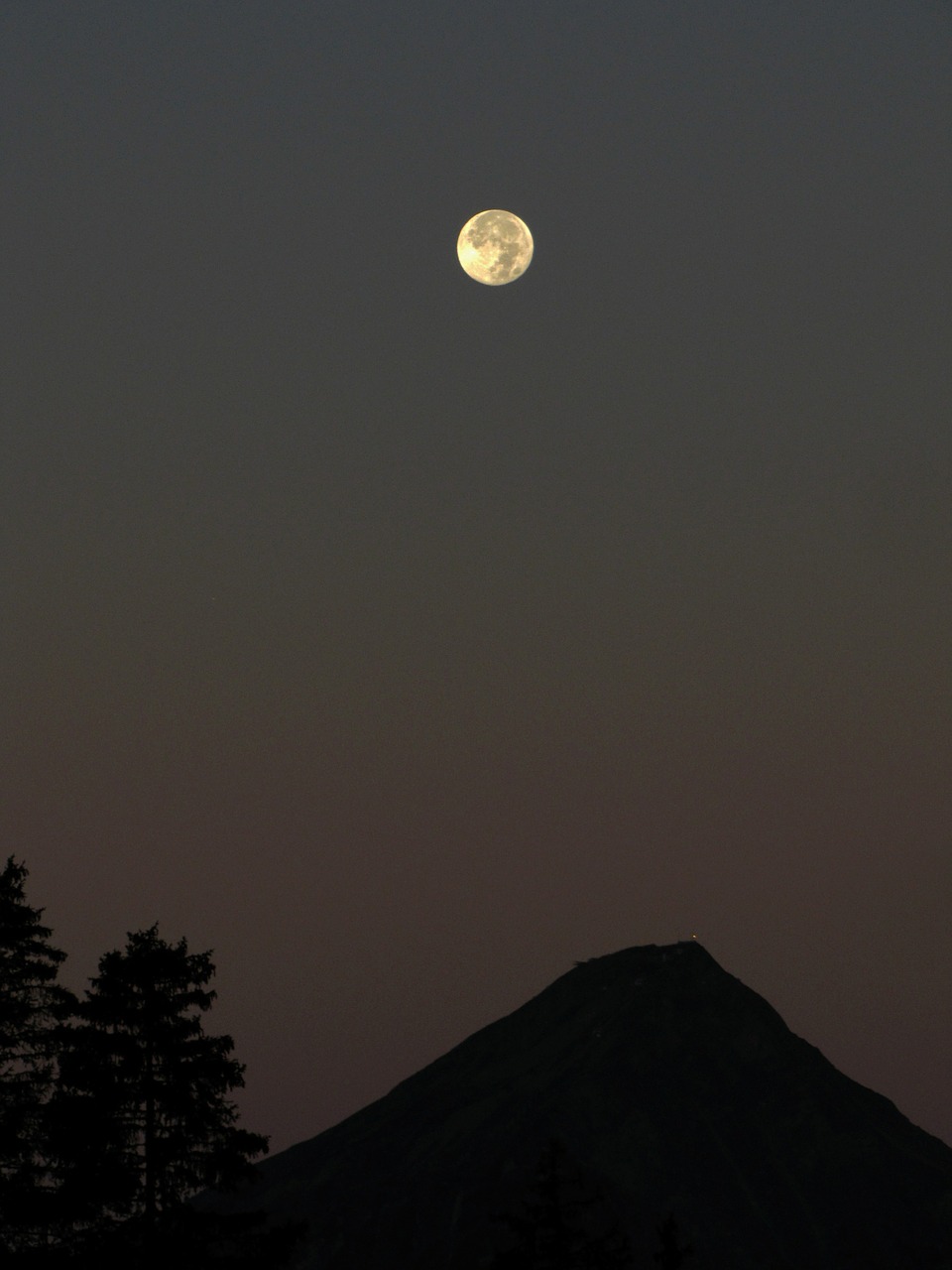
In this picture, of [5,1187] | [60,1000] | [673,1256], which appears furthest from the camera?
[673,1256]

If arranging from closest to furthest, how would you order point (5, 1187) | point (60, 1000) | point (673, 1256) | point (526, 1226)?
point (5, 1187) → point (60, 1000) → point (673, 1256) → point (526, 1226)

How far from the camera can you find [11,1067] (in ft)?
81.4

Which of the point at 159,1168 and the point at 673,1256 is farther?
the point at 673,1256

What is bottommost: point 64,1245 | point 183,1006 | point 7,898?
point 64,1245

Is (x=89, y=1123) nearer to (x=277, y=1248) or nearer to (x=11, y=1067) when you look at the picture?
(x=11, y=1067)

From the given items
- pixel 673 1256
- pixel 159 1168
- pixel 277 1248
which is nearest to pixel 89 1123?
pixel 159 1168

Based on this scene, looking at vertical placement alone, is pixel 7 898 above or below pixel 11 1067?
above

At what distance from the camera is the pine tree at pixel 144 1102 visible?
80.0 feet

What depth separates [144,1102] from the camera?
25234 mm

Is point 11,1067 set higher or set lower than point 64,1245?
higher

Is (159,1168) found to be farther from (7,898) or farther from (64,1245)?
(7,898)

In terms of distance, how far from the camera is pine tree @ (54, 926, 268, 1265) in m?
24.4

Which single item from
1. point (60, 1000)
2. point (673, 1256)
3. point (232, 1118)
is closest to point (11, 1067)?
point (60, 1000)

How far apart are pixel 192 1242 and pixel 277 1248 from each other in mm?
1425
